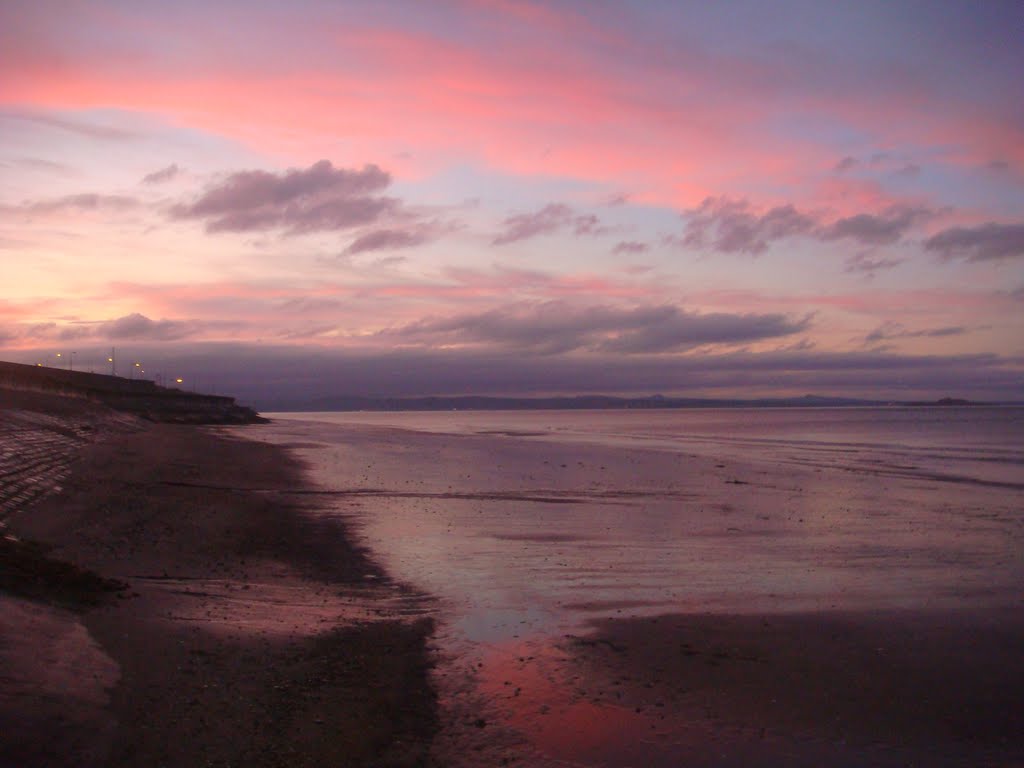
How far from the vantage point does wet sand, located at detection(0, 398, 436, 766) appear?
24.6 ft

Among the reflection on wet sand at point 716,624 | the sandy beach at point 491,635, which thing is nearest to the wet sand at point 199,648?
the sandy beach at point 491,635

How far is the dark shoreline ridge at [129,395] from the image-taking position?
80.9m

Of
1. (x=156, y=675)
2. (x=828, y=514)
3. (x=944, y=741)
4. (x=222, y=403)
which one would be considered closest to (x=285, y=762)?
(x=156, y=675)

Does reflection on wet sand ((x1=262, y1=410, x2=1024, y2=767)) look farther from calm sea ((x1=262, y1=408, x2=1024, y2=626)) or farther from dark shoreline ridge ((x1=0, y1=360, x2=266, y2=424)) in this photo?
dark shoreline ridge ((x1=0, y1=360, x2=266, y2=424))

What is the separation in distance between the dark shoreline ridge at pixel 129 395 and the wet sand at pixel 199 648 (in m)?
62.0

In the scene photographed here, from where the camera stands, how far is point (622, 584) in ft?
52.2

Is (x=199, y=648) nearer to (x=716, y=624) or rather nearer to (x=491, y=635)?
(x=491, y=635)

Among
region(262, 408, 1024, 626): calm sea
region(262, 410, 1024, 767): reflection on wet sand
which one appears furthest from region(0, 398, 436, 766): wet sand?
region(262, 408, 1024, 626): calm sea

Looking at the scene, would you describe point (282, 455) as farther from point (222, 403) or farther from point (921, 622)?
point (222, 403)

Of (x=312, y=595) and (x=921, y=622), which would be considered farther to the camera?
(x=312, y=595)

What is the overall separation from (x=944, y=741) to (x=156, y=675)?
8.74 metres

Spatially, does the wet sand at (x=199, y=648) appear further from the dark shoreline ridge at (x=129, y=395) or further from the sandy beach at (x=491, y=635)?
the dark shoreline ridge at (x=129, y=395)

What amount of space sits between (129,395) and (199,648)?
116m

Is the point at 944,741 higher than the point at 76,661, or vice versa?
the point at 76,661
